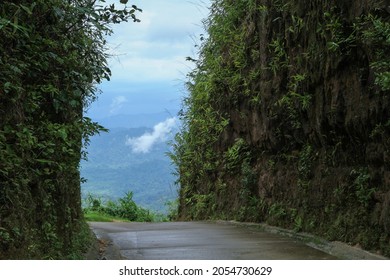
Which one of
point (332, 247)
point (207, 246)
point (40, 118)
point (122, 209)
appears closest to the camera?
point (40, 118)

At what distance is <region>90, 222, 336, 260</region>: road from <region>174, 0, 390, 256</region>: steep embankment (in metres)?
0.83

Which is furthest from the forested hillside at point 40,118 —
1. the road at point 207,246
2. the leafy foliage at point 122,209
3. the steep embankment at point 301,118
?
the leafy foliage at point 122,209

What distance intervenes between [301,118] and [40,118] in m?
6.19

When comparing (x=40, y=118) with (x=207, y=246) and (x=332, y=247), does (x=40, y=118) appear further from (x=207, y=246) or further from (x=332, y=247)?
(x=332, y=247)

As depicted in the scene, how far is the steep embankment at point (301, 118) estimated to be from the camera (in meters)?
8.41

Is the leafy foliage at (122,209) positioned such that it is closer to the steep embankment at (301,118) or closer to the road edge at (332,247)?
the steep embankment at (301,118)

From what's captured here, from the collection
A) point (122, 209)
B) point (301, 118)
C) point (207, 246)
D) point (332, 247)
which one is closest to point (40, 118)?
point (207, 246)

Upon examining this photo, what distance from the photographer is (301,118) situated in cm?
1130

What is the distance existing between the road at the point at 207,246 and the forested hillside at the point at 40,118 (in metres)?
1.44

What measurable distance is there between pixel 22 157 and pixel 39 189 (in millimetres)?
727

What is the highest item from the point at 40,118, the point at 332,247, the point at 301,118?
the point at 301,118

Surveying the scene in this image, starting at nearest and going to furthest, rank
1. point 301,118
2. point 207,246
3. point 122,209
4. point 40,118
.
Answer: point 40,118, point 207,246, point 301,118, point 122,209

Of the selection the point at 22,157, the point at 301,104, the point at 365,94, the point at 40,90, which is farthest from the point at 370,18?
the point at 22,157

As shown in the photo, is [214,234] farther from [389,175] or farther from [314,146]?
[389,175]
